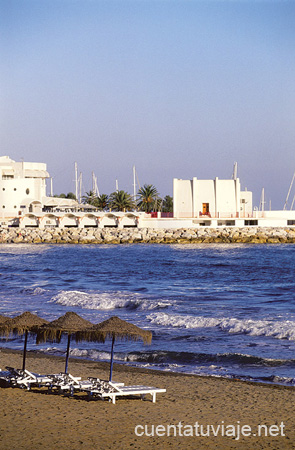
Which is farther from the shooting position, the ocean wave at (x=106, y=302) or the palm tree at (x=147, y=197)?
the palm tree at (x=147, y=197)

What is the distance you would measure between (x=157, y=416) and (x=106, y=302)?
1506 cm

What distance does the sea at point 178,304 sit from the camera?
14922 millimetres

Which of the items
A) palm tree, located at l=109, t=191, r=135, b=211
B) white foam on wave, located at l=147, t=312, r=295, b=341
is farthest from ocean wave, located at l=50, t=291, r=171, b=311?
palm tree, located at l=109, t=191, r=135, b=211

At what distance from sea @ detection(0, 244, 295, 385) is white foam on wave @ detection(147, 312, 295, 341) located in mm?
29

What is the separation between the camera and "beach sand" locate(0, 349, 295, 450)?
27.5 feet

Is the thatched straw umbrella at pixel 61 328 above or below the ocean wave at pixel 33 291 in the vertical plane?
above

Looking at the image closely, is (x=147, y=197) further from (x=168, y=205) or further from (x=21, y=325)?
(x=21, y=325)

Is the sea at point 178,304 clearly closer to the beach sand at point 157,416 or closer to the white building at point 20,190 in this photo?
the beach sand at point 157,416

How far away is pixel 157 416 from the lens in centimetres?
980

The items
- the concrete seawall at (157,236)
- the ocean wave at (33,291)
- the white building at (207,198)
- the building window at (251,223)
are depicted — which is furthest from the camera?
the building window at (251,223)

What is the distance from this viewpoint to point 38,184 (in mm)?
91938

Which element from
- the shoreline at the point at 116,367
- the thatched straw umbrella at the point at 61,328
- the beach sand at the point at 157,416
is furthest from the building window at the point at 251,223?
the thatched straw umbrella at the point at 61,328

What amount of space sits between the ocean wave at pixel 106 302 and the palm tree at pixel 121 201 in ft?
235

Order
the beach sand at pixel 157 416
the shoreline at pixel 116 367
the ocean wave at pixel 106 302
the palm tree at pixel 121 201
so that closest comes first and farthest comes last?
1. the beach sand at pixel 157 416
2. the shoreline at pixel 116 367
3. the ocean wave at pixel 106 302
4. the palm tree at pixel 121 201
